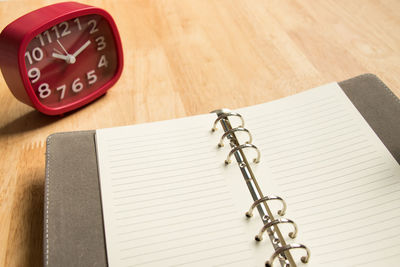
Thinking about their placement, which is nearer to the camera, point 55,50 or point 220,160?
point 220,160

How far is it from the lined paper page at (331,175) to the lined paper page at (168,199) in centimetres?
9

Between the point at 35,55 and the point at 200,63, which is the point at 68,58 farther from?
the point at 200,63

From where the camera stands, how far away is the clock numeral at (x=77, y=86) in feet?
3.26

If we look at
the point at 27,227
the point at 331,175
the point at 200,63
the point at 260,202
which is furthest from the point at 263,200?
the point at 200,63

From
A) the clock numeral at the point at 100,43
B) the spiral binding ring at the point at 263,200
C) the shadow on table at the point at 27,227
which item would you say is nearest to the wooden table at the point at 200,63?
the shadow on table at the point at 27,227

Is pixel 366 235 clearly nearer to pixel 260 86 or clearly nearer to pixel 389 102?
pixel 389 102

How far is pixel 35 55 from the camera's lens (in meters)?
0.90

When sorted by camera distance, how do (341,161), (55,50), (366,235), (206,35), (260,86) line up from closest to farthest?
(366,235) < (341,161) < (55,50) < (260,86) < (206,35)

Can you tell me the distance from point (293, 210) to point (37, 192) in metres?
0.48

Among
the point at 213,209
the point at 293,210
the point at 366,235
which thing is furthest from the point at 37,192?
the point at 366,235

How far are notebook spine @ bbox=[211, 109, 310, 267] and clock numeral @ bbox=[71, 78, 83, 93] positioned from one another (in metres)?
0.33

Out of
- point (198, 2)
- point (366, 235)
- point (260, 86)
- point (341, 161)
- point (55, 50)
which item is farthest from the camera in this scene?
point (198, 2)

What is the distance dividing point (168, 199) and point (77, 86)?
1.32 ft

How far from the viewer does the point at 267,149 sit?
825mm
